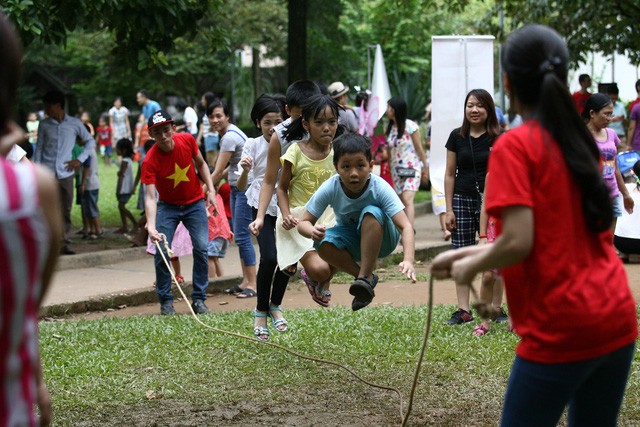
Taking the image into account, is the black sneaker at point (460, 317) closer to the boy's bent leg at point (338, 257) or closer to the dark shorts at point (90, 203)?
the boy's bent leg at point (338, 257)

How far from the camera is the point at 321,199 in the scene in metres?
6.37

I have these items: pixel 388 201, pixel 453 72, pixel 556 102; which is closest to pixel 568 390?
pixel 556 102

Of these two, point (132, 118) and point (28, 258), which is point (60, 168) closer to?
point (28, 258)

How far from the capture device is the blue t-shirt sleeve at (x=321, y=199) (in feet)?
20.8

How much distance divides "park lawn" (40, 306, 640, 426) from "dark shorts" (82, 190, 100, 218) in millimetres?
6261

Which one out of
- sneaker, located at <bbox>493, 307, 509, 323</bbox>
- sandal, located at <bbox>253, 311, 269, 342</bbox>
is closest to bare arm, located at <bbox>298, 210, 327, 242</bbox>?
sandal, located at <bbox>253, 311, 269, 342</bbox>

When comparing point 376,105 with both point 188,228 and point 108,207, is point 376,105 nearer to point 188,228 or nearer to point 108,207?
point 108,207

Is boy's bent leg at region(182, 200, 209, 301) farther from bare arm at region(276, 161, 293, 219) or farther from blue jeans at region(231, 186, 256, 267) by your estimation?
bare arm at region(276, 161, 293, 219)

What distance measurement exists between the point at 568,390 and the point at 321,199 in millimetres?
3345

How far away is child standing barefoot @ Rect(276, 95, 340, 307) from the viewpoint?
6.79 m

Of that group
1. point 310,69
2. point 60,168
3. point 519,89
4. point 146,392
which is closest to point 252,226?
point 146,392

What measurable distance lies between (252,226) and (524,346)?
4166 millimetres

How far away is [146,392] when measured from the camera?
638cm

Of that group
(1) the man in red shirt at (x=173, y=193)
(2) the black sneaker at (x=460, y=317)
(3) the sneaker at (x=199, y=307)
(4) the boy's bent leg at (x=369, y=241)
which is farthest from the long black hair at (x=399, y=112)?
(4) the boy's bent leg at (x=369, y=241)
